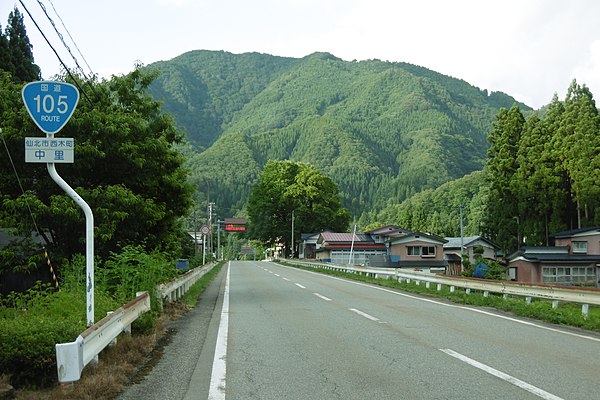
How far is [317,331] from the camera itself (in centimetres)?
998

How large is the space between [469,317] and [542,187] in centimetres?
3479

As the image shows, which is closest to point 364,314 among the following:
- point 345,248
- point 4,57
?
point 4,57

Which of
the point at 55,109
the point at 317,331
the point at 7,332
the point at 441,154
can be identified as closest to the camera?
the point at 7,332

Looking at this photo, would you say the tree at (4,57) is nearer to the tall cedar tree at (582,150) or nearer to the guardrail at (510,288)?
the guardrail at (510,288)

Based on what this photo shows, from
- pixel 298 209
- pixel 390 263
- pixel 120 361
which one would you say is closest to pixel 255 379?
pixel 120 361

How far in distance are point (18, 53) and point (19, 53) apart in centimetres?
13

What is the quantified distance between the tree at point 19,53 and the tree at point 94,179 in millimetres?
22784

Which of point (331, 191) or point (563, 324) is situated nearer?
point (563, 324)

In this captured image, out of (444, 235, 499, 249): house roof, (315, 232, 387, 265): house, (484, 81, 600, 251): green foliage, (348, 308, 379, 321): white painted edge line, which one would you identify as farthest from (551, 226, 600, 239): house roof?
(348, 308, 379, 321): white painted edge line

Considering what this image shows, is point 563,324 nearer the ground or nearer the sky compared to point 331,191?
nearer the ground

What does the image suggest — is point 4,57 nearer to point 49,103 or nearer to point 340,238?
point 49,103

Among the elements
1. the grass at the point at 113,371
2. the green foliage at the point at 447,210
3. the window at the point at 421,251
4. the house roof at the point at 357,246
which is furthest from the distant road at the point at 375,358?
the green foliage at the point at 447,210

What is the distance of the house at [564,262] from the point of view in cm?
4197

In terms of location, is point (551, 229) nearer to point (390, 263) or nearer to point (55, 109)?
point (390, 263)
